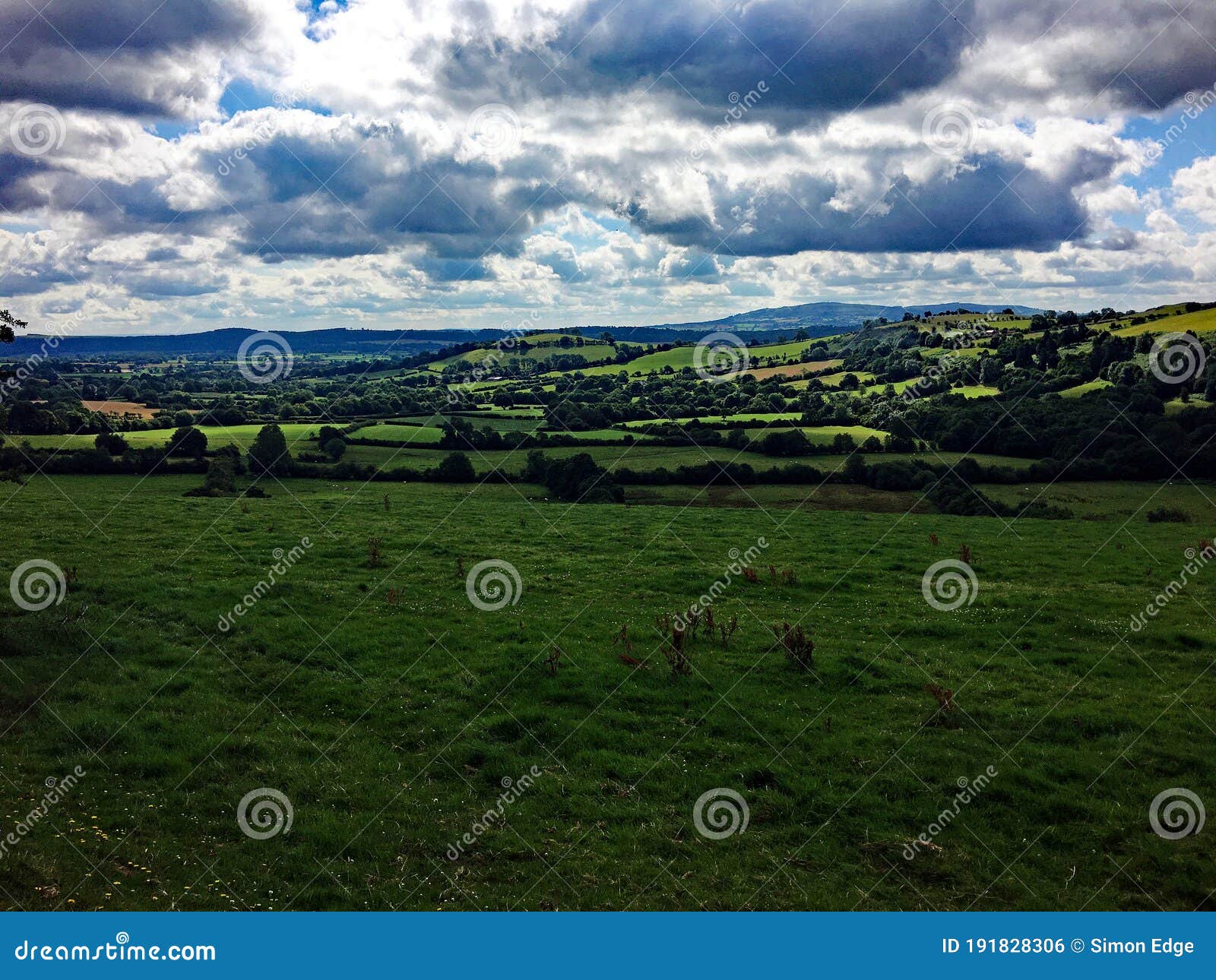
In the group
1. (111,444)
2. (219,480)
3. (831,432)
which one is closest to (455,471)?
(219,480)

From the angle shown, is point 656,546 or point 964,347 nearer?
point 656,546

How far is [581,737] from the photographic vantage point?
12406 mm

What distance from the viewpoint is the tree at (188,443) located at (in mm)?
45531

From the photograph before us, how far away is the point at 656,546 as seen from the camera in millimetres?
26734

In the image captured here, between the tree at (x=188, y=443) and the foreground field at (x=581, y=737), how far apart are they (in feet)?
77.8

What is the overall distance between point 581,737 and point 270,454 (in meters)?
41.3

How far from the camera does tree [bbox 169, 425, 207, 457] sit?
1793 inches

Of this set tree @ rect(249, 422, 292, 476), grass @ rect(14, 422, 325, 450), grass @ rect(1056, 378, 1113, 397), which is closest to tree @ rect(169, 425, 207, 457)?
grass @ rect(14, 422, 325, 450)

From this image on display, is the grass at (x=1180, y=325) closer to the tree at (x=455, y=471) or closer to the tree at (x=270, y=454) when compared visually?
the tree at (x=455, y=471)

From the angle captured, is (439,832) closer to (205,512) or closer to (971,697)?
(971,697)

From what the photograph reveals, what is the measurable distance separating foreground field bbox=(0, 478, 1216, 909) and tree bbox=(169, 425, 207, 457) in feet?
77.8

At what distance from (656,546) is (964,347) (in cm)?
8814

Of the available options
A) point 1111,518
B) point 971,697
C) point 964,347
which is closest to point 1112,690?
point 971,697

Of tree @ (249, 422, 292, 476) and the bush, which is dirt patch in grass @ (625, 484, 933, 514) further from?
tree @ (249, 422, 292, 476)
